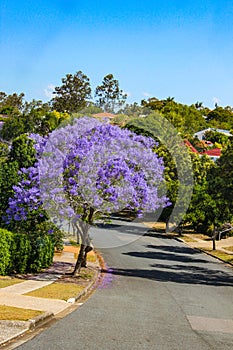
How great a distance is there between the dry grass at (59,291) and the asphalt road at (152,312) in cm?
71

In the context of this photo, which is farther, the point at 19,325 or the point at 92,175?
the point at 92,175

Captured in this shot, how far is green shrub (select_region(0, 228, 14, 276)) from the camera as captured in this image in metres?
19.4

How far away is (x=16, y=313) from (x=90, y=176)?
8.38 m

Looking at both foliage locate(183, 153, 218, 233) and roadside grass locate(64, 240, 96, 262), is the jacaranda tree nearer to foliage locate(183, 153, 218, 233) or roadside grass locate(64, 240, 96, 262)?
roadside grass locate(64, 240, 96, 262)

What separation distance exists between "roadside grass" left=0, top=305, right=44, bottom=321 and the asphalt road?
2.44ft

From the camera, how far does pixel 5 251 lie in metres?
19.5

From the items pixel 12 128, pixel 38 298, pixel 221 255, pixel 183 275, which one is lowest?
pixel 183 275

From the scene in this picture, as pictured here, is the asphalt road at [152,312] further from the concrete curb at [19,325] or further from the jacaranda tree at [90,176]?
the jacaranda tree at [90,176]

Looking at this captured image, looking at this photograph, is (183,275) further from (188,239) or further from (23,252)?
(188,239)

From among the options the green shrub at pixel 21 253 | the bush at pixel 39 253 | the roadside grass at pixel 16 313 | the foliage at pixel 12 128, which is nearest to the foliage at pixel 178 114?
the foliage at pixel 12 128

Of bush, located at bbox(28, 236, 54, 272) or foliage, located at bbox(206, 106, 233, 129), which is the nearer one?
bush, located at bbox(28, 236, 54, 272)

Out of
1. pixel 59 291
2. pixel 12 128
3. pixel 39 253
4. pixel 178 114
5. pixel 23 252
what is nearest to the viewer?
pixel 59 291

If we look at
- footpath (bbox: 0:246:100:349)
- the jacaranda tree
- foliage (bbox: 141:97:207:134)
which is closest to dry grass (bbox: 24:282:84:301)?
footpath (bbox: 0:246:100:349)

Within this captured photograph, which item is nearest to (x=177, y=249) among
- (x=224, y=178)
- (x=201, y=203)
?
(x=201, y=203)
